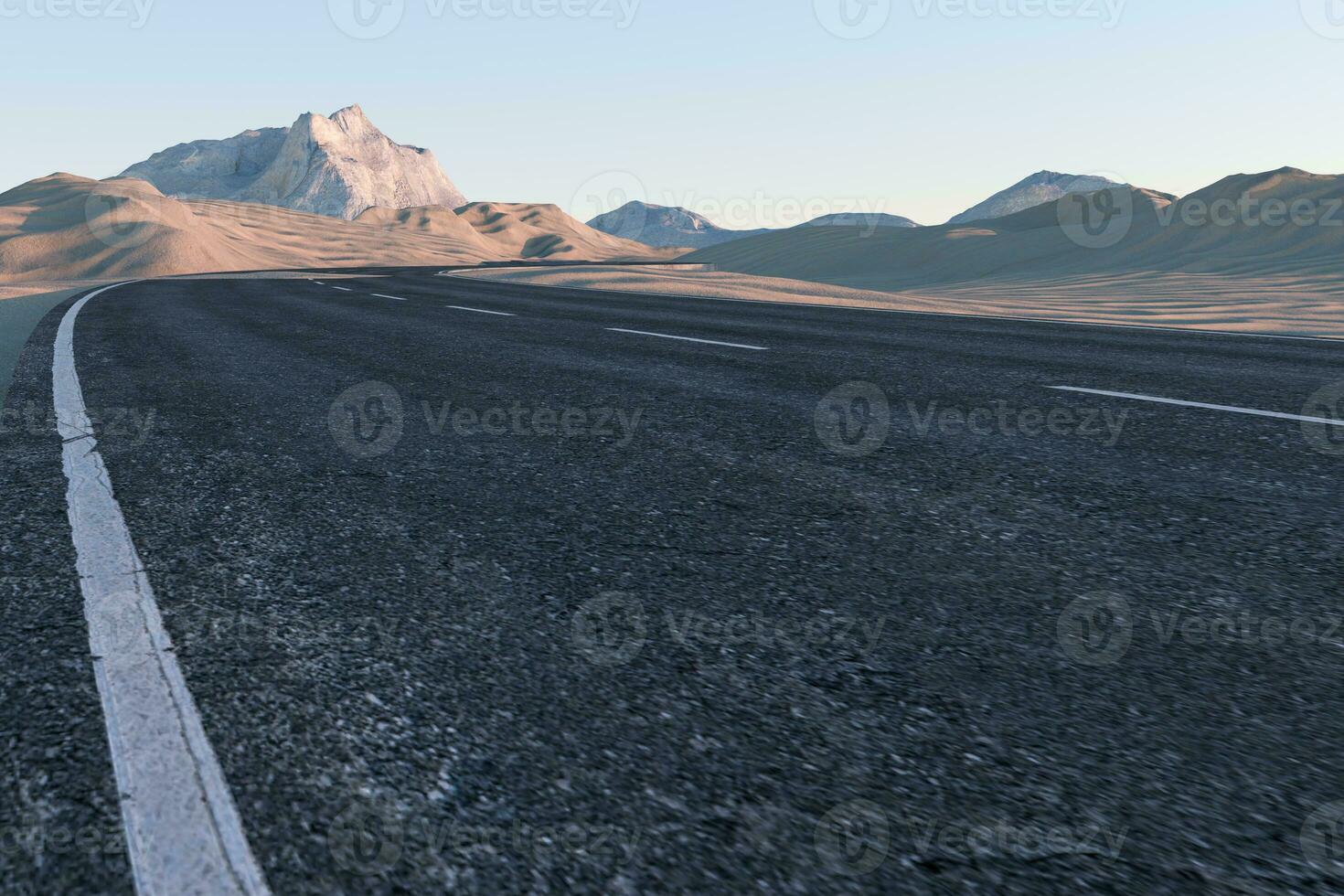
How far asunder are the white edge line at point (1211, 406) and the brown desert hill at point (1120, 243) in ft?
134

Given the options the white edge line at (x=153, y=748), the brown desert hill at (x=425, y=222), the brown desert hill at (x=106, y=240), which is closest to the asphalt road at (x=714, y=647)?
the white edge line at (x=153, y=748)

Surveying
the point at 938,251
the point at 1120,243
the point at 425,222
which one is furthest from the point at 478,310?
the point at 425,222

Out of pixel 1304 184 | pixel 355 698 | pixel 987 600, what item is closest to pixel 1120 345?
pixel 987 600

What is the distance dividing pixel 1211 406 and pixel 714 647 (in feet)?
16.0

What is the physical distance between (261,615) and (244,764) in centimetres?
84

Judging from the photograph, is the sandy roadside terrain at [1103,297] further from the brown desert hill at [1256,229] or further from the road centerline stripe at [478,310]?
the brown desert hill at [1256,229]

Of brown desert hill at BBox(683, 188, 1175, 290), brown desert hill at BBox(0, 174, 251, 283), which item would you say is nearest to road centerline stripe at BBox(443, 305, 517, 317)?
brown desert hill at BBox(683, 188, 1175, 290)

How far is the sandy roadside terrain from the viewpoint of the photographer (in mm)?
21141

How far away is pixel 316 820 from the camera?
1.74 metres

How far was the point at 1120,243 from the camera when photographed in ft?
202

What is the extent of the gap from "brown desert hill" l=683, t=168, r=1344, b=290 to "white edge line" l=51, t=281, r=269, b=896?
4686cm

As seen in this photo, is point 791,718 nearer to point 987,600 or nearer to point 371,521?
point 987,600

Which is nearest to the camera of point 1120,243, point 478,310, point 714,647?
point 714,647

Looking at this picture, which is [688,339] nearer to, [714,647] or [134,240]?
[714,647]
